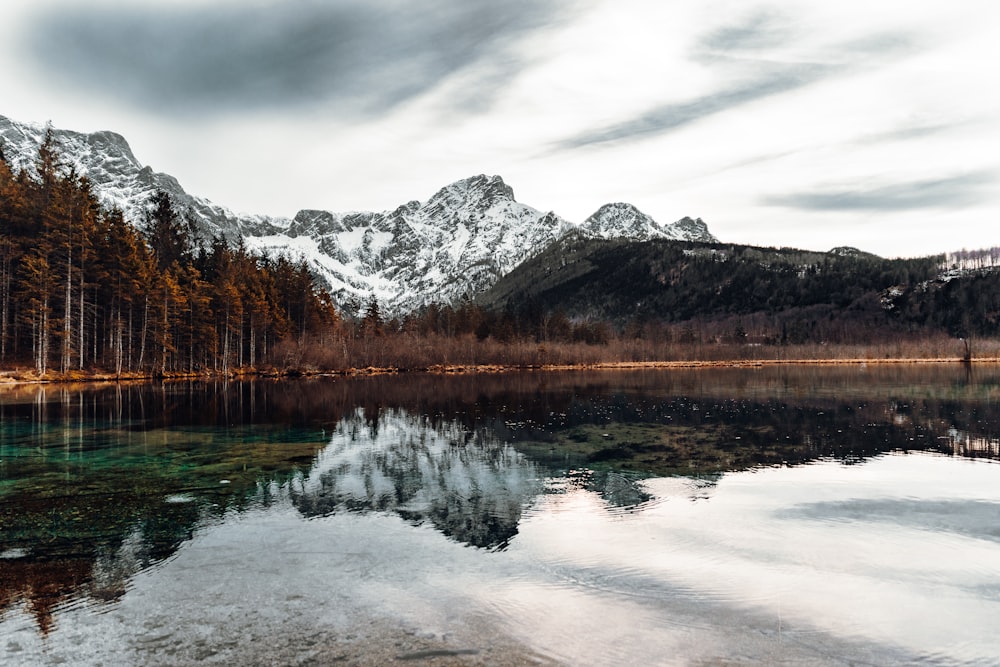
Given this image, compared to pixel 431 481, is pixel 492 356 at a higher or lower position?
higher

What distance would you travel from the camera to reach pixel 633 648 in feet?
24.0

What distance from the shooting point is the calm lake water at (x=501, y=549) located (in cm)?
760

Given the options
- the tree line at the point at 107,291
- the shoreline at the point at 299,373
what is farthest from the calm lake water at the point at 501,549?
the tree line at the point at 107,291

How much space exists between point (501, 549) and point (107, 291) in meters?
70.4

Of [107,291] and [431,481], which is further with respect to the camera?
[107,291]

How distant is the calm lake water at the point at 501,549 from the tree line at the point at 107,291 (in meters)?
40.3

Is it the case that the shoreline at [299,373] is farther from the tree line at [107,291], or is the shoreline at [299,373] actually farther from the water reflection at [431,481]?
the water reflection at [431,481]

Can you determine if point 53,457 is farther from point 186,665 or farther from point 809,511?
point 809,511

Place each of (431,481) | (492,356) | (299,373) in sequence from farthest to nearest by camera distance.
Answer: (492,356), (299,373), (431,481)

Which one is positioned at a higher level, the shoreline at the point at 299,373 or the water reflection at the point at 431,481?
the shoreline at the point at 299,373

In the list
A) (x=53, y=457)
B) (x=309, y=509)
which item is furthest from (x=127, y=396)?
(x=309, y=509)

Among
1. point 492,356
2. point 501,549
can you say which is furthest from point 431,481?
point 492,356

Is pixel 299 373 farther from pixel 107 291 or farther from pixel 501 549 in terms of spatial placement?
pixel 501 549

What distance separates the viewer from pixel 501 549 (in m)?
11.5
